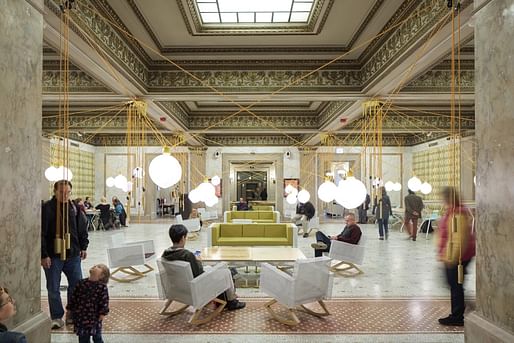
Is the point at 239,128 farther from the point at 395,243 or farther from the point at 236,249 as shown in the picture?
the point at 236,249

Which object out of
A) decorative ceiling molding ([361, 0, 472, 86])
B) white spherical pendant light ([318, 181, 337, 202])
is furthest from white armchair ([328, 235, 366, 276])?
decorative ceiling molding ([361, 0, 472, 86])

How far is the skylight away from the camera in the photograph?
545 centimetres

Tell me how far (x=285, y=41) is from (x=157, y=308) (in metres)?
4.28

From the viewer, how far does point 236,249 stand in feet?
22.7

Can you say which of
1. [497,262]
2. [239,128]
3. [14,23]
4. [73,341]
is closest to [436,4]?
[497,262]

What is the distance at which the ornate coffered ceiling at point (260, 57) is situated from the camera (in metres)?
5.18

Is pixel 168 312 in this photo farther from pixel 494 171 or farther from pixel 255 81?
pixel 255 81

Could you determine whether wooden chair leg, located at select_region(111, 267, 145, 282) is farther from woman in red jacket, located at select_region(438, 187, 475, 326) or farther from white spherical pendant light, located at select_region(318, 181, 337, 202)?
woman in red jacket, located at select_region(438, 187, 475, 326)

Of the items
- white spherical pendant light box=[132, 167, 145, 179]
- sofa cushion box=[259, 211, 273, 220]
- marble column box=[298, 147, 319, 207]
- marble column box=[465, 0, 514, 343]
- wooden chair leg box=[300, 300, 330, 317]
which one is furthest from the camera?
marble column box=[298, 147, 319, 207]

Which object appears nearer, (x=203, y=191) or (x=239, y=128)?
(x=203, y=191)

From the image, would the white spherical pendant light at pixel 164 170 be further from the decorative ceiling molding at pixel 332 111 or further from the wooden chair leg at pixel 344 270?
the decorative ceiling molding at pixel 332 111

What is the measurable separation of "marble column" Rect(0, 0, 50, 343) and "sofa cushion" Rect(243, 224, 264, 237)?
19.3 ft

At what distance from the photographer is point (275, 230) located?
8844 millimetres

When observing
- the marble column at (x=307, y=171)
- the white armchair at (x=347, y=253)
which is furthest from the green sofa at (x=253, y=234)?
the marble column at (x=307, y=171)
